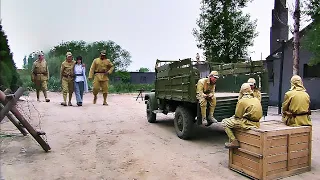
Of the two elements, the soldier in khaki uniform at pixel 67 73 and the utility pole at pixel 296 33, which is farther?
the utility pole at pixel 296 33

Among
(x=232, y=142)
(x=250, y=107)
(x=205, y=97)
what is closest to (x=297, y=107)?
(x=250, y=107)

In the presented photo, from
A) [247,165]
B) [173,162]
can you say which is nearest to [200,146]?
[173,162]

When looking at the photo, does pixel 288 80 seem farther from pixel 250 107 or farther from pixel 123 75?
pixel 123 75

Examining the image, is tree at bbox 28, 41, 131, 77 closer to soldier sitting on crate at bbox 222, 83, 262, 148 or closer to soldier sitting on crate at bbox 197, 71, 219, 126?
soldier sitting on crate at bbox 197, 71, 219, 126

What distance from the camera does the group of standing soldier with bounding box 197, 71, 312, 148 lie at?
5.07 meters

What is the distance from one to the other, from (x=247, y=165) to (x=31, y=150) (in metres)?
3.71

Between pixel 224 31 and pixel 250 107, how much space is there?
1879 cm

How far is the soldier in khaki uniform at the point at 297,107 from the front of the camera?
5.55 meters

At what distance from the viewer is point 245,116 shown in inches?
199

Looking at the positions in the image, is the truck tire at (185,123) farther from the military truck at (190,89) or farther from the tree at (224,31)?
the tree at (224,31)

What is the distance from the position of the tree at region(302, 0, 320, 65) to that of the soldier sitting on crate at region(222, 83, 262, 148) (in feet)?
31.9

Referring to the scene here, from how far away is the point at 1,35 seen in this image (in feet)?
5.60

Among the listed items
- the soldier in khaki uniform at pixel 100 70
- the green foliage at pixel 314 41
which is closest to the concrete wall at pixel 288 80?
the green foliage at pixel 314 41

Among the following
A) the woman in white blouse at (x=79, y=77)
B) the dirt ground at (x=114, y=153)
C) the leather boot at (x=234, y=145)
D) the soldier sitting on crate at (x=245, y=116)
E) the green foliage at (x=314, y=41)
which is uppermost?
the green foliage at (x=314, y=41)
